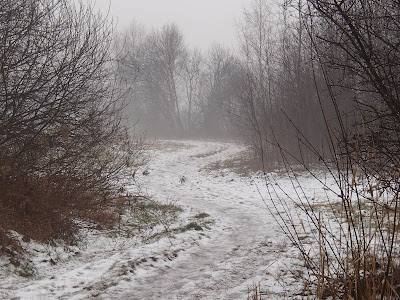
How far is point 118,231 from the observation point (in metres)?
7.64

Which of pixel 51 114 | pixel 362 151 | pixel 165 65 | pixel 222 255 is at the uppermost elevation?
pixel 165 65

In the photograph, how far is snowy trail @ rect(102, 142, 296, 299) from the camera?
4754 mm

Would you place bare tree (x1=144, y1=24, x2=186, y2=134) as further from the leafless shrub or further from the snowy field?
the leafless shrub

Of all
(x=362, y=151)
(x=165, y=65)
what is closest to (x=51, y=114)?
(x=362, y=151)

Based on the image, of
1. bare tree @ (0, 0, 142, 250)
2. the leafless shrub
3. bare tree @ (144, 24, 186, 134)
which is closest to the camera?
the leafless shrub

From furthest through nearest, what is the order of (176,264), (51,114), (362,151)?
(51,114)
(176,264)
(362,151)

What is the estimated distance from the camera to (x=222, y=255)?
6.35 m

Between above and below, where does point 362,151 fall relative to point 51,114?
below

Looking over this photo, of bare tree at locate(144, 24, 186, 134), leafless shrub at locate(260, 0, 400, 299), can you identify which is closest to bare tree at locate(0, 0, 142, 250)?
leafless shrub at locate(260, 0, 400, 299)

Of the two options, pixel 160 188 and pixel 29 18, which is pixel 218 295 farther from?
pixel 160 188

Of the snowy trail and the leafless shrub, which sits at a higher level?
the leafless shrub

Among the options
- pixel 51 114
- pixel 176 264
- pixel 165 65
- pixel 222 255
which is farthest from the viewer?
pixel 165 65

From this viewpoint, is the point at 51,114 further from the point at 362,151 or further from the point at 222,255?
the point at 362,151

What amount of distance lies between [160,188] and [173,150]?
560 inches
